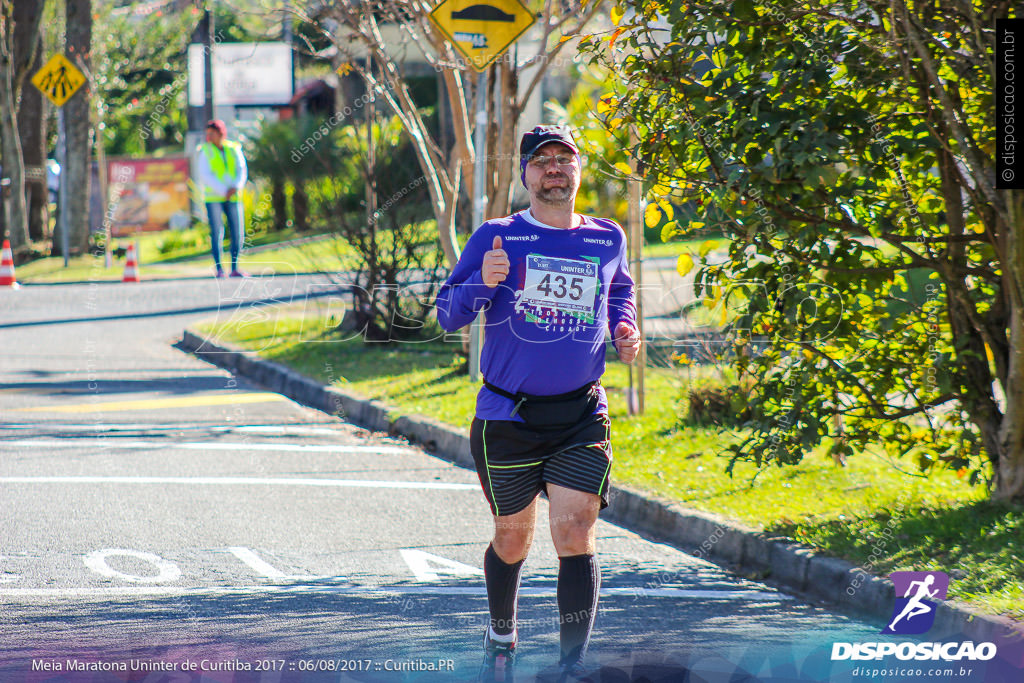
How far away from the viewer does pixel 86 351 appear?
1310 cm

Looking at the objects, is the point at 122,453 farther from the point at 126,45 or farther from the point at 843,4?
the point at 126,45

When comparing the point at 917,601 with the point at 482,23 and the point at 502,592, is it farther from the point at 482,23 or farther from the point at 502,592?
the point at 482,23

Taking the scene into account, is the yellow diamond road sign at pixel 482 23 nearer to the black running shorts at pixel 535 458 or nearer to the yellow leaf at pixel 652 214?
the yellow leaf at pixel 652 214

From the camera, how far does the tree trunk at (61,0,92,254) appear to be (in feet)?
71.1

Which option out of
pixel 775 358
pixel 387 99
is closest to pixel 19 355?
pixel 387 99

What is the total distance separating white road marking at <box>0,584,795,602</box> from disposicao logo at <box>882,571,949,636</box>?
55cm

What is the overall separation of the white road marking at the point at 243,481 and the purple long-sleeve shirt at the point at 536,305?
3.66m

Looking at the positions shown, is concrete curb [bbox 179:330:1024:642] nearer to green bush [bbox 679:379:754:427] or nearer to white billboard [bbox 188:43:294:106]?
green bush [bbox 679:379:754:427]

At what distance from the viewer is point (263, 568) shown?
583 cm

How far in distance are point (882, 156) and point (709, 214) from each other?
34.7 inches

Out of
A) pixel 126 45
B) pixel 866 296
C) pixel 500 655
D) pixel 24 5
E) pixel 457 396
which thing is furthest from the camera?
pixel 126 45

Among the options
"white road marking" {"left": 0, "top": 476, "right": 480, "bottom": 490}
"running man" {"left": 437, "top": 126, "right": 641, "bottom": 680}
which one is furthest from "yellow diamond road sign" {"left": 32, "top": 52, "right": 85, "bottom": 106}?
"running man" {"left": 437, "top": 126, "right": 641, "bottom": 680}

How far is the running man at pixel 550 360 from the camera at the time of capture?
4230mm

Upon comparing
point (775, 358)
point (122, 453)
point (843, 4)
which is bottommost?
point (122, 453)
